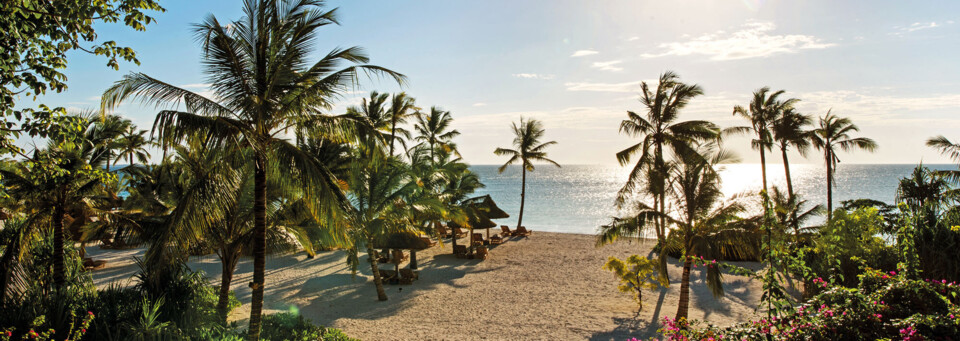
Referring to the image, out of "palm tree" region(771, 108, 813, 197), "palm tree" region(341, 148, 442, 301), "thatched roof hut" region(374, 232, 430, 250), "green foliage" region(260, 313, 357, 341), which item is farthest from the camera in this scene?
"palm tree" region(771, 108, 813, 197)

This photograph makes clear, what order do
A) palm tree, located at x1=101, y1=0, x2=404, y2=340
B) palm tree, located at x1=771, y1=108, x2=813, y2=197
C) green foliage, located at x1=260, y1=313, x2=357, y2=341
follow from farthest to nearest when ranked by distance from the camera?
palm tree, located at x1=771, y1=108, x2=813, y2=197 → green foliage, located at x1=260, y1=313, x2=357, y2=341 → palm tree, located at x1=101, y1=0, x2=404, y2=340

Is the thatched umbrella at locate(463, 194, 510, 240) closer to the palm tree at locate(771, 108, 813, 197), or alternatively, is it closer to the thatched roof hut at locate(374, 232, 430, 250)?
the thatched roof hut at locate(374, 232, 430, 250)

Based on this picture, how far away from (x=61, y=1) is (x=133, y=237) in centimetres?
739

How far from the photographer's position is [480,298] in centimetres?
1379

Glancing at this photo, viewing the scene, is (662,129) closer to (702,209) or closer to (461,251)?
(702,209)

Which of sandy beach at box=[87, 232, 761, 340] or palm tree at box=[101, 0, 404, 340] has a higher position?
palm tree at box=[101, 0, 404, 340]

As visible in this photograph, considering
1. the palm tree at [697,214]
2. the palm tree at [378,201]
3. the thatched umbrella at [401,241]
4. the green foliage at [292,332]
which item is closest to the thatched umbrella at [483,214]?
the thatched umbrella at [401,241]

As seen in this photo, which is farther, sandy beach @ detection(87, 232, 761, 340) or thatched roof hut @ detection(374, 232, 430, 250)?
thatched roof hut @ detection(374, 232, 430, 250)

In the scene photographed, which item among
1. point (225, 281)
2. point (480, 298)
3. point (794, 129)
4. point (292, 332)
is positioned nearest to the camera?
point (292, 332)

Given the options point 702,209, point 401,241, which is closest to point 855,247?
point 702,209

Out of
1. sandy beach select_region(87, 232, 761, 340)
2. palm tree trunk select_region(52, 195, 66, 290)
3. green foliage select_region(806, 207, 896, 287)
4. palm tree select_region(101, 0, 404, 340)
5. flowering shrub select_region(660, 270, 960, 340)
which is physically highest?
palm tree select_region(101, 0, 404, 340)

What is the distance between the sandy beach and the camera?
11.0 m

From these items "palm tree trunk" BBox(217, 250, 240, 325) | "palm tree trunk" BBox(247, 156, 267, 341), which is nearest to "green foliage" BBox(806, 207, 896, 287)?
"palm tree trunk" BBox(247, 156, 267, 341)

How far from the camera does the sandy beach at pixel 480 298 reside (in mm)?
11016
